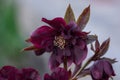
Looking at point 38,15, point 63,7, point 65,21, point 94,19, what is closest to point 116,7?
point 94,19

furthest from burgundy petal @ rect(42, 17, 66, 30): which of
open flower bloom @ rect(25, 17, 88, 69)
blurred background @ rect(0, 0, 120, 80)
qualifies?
blurred background @ rect(0, 0, 120, 80)

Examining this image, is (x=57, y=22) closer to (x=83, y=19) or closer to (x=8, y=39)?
(x=83, y=19)

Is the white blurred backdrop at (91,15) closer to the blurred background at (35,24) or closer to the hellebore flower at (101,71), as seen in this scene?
the blurred background at (35,24)

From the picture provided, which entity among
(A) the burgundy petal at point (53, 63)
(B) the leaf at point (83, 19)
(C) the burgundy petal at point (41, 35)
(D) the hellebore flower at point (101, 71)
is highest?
(B) the leaf at point (83, 19)

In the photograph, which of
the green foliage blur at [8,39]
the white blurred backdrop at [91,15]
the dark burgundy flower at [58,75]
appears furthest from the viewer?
the white blurred backdrop at [91,15]

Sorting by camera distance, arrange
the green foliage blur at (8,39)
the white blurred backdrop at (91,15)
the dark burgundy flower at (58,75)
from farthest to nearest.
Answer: the white blurred backdrop at (91,15) → the green foliage blur at (8,39) → the dark burgundy flower at (58,75)

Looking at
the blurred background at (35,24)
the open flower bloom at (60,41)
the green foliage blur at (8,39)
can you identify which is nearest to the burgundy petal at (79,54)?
the open flower bloom at (60,41)

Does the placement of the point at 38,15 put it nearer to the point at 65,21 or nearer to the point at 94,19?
the point at 94,19

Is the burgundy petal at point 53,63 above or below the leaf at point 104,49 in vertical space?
below
